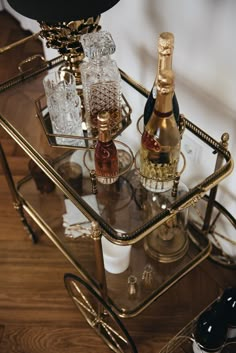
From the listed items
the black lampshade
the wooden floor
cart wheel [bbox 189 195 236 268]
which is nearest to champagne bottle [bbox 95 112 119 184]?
the black lampshade

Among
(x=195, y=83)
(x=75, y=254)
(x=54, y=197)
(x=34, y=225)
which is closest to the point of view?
(x=195, y=83)

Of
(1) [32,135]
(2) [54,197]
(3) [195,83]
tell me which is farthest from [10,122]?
(3) [195,83]

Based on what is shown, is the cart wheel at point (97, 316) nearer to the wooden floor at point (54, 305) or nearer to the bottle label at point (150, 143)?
the wooden floor at point (54, 305)

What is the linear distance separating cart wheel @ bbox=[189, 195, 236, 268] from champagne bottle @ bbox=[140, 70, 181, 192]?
28 cm

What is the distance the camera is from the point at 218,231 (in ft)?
3.96

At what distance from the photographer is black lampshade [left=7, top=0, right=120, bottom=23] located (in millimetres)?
690

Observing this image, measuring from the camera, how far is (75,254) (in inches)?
44.0

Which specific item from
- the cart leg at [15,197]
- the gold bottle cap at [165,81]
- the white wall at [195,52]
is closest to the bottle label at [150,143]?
the gold bottle cap at [165,81]

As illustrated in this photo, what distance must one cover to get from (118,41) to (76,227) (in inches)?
18.5

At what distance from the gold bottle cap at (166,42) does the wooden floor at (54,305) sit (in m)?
0.68

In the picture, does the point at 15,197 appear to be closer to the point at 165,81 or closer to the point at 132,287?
the point at 132,287

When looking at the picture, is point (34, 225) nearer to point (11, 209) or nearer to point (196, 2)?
point (11, 209)

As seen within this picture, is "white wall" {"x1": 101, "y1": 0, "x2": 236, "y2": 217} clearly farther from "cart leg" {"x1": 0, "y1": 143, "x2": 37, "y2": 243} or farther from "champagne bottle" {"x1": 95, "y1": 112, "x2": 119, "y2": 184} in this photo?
"cart leg" {"x1": 0, "y1": 143, "x2": 37, "y2": 243}

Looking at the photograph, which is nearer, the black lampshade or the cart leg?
the black lampshade
